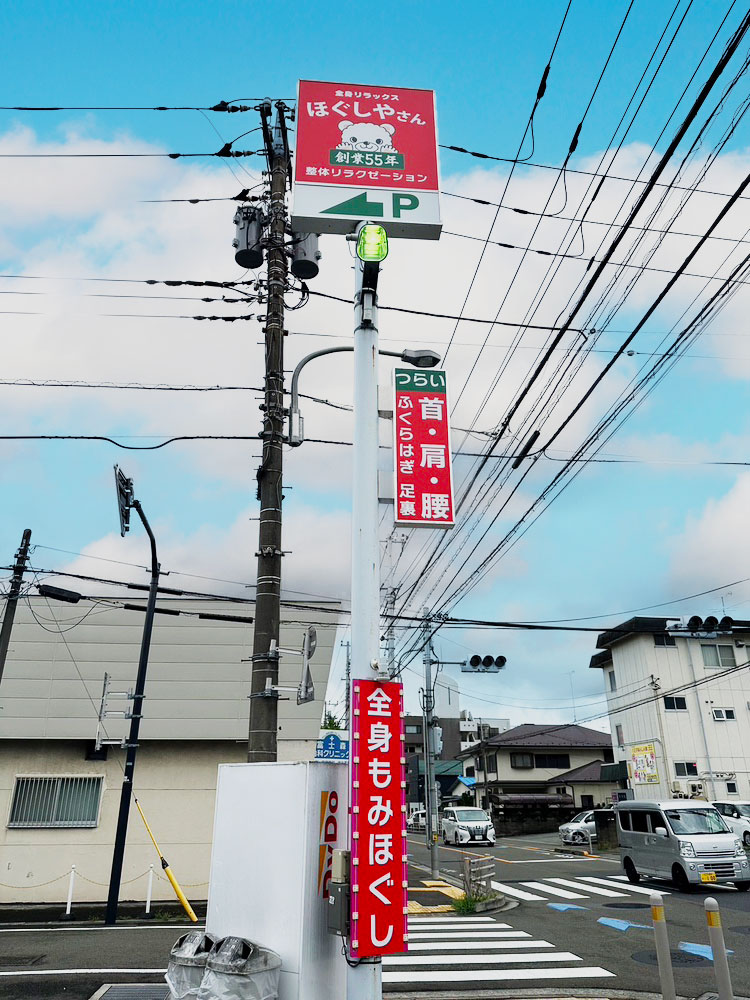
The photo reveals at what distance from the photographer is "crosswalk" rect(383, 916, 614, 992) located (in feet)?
30.8

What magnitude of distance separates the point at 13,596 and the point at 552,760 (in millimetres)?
48693

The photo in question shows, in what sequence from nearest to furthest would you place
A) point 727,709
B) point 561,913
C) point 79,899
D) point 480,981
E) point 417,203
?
point 417,203 → point 480,981 → point 561,913 → point 79,899 → point 727,709

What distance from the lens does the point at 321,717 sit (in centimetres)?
1741

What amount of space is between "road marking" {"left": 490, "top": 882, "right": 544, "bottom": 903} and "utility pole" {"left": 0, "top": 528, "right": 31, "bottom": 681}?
43.2 feet

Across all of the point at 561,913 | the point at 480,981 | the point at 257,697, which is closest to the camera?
the point at 257,697

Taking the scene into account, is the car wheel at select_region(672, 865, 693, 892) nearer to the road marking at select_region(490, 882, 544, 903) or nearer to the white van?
the white van

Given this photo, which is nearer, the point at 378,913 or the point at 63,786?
the point at 378,913

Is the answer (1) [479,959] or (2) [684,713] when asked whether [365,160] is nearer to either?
(1) [479,959]

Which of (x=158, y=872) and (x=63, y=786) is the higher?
(x=63, y=786)

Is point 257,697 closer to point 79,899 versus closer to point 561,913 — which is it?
point 561,913

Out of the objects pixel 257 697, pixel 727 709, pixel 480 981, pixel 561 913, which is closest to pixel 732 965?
pixel 480 981

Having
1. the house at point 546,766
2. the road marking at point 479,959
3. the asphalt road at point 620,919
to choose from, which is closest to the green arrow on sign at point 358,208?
the asphalt road at point 620,919

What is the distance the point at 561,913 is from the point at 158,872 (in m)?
8.96

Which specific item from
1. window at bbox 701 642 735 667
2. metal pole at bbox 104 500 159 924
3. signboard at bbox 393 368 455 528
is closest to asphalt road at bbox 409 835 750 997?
signboard at bbox 393 368 455 528
